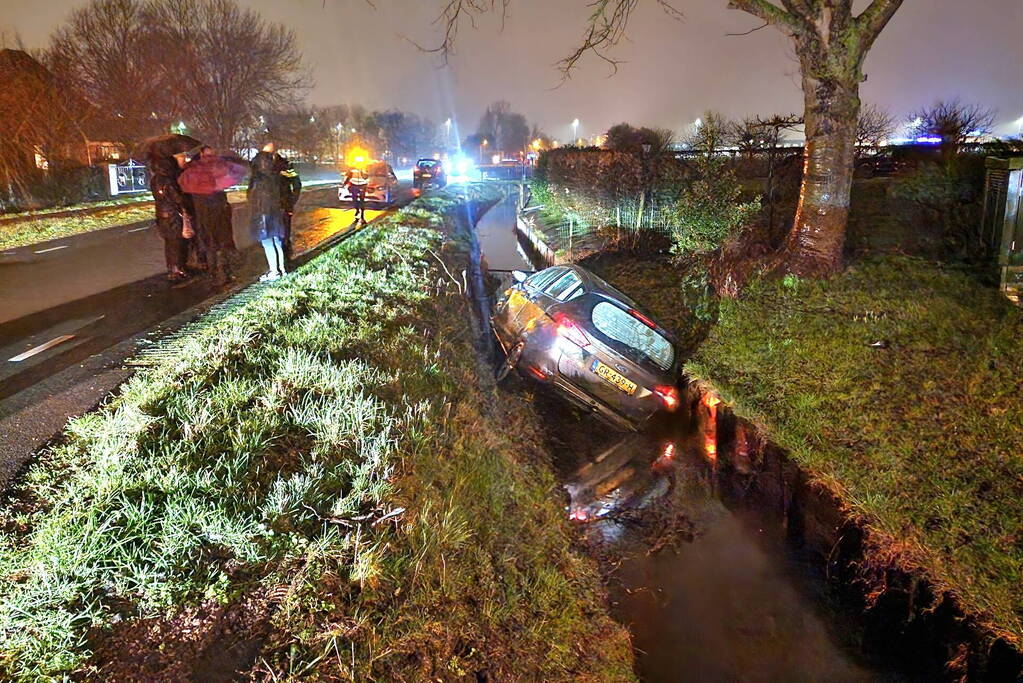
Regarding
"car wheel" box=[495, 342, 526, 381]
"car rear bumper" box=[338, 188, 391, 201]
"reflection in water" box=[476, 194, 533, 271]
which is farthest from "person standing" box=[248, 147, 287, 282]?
"car rear bumper" box=[338, 188, 391, 201]

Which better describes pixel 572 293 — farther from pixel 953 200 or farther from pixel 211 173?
pixel 953 200

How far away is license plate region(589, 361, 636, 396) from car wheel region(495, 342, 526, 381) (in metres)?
1.01

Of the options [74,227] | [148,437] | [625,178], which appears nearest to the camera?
[148,437]

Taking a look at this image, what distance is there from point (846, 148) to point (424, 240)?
29.7ft

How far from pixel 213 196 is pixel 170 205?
601 millimetres

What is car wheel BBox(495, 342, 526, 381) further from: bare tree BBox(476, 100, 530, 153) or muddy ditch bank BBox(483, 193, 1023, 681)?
bare tree BBox(476, 100, 530, 153)

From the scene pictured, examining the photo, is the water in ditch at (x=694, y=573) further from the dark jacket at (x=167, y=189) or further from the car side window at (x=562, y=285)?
the dark jacket at (x=167, y=189)

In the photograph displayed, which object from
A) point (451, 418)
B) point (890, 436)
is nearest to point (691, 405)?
point (890, 436)

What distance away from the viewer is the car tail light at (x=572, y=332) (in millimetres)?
7027

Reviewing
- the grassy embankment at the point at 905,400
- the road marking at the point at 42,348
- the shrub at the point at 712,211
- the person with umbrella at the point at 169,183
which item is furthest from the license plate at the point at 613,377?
the person with umbrella at the point at 169,183

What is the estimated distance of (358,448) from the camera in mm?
4469

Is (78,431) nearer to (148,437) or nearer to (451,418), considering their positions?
(148,437)

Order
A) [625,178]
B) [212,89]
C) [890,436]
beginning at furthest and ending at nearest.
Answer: [212,89], [625,178], [890,436]

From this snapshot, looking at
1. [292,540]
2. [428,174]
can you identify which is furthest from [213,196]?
[428,174]
